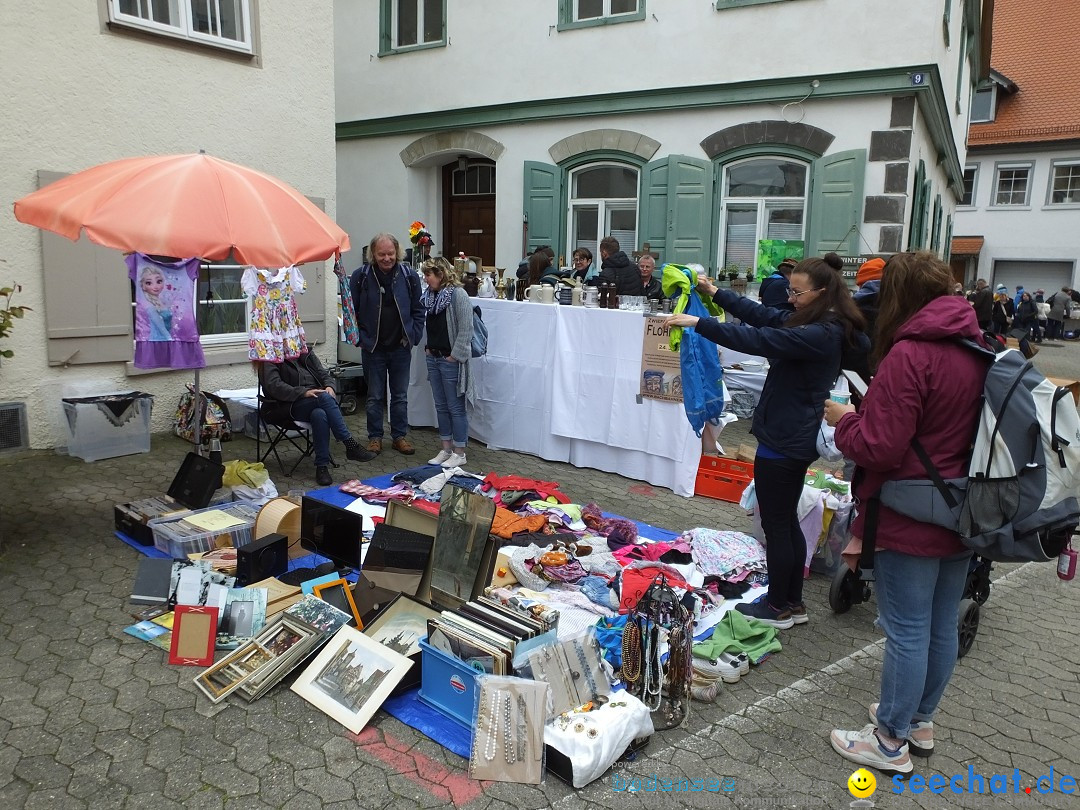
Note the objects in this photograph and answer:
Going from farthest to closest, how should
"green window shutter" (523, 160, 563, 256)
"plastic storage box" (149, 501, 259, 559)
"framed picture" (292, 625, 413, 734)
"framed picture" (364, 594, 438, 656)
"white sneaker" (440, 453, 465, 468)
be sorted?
"green window shutter" (523, 160, 563, 256) < "white sneaker" (440, 453, 465, 468) < "plastic storage box" (149, 501, 259, 559) < "framed picture" (364, 594, 438, 656) < "framed picture" (292, 625, 413, 734)

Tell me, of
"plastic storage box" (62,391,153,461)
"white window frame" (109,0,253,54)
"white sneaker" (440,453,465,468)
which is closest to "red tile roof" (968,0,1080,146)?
"white window frame" (109,0,253,54)

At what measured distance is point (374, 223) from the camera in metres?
13.1

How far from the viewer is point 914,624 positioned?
108 inches

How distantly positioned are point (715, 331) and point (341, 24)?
11665 mm

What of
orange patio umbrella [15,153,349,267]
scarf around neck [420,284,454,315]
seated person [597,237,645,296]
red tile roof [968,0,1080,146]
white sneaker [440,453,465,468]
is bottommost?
white sneaker [440,453,465,468]

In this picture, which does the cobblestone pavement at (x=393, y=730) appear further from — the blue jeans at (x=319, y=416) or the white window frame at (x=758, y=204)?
the white window frame at (x=758, y=204)

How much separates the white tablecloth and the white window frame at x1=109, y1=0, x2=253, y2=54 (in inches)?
139

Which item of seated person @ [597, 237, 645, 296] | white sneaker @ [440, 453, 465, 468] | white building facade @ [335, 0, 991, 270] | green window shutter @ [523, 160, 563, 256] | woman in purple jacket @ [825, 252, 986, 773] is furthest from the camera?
green window shutter @ [523, 160, 563, 256]

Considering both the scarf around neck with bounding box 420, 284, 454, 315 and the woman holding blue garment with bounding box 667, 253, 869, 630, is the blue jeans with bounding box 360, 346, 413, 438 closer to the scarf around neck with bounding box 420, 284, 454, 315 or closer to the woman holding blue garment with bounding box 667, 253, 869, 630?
the scarf around neck with bounding box 420, 284, 454, 315

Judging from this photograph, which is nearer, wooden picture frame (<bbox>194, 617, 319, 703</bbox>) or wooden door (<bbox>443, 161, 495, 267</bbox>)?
Answer: wooden picture frame (<bbox>194, 617, 319, 703</bbox>)

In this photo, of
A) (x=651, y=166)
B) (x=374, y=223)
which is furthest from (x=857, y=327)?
(x=374, y=223)

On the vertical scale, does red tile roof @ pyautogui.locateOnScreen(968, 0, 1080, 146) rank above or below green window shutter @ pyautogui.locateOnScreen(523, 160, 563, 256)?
above

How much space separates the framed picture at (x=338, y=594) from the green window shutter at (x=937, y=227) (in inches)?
572

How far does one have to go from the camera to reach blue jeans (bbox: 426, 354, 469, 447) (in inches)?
272
